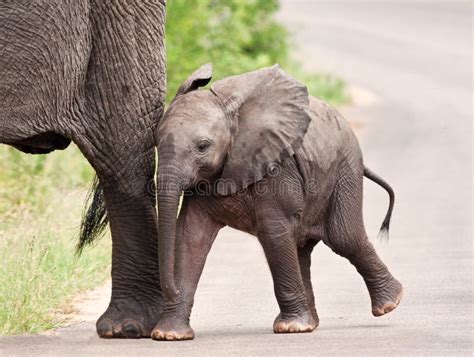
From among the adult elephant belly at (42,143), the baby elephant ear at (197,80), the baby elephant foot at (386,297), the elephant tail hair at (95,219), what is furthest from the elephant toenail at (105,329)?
the baby elephant foot at (386,297)

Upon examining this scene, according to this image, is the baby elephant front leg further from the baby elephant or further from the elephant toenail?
the elephant toenail

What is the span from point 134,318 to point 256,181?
3.37ft

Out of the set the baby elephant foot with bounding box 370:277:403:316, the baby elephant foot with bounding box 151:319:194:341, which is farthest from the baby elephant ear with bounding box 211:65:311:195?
the baby elephant foot with bounding box 370:277:403:316

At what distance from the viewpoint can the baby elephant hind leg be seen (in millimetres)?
9695

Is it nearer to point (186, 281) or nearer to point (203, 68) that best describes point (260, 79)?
point (203, 68)

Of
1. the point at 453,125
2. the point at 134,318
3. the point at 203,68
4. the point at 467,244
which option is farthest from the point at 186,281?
the point at 453,125

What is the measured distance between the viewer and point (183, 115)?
908 cm

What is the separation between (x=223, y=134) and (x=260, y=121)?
27cm

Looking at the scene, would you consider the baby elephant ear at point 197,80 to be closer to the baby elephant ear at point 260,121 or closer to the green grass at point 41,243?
the baby elephant ear at point 260,121

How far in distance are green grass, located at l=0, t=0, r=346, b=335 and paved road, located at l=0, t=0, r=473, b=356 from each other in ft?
1.23

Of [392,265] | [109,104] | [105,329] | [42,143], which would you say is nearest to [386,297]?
[105,329]

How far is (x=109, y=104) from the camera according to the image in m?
9.42

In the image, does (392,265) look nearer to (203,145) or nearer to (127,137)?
(127,137)

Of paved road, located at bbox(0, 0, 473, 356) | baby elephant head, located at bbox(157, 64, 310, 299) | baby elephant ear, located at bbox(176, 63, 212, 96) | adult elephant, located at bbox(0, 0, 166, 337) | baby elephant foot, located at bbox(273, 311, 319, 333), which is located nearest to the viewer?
baby elephant head, located at bbox(157, 64, 310, 299)
